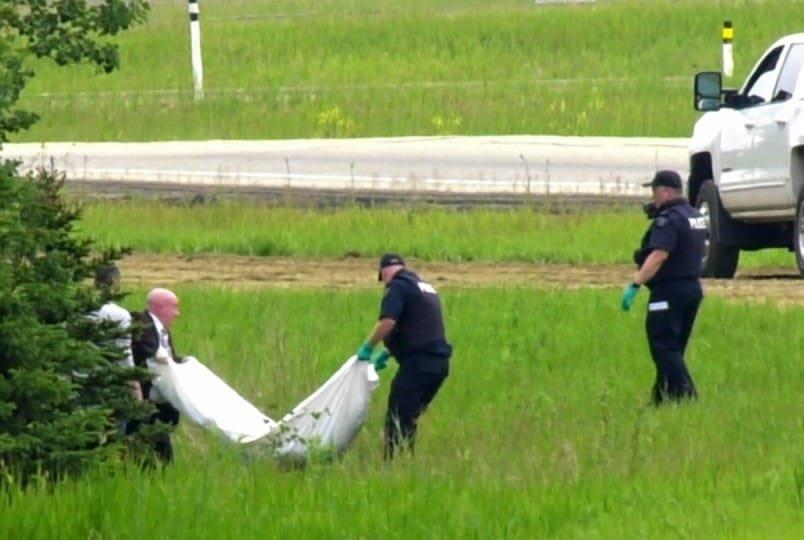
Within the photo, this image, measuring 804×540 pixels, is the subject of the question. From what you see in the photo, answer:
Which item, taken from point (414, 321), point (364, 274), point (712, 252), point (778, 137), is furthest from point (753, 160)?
point (414, 321)

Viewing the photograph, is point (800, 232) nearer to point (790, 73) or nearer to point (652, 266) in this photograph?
point (790, 73)

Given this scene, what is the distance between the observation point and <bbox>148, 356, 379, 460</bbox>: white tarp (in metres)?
14.1

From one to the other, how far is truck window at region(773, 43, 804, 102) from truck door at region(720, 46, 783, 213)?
12 cm

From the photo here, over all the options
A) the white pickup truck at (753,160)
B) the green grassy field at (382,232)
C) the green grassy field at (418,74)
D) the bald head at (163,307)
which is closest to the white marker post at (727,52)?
the green grassy field at (418,74)

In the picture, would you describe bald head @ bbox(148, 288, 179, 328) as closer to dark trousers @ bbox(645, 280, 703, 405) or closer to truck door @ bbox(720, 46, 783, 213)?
dark trousers @ bbox(645, 280, 703, 405)

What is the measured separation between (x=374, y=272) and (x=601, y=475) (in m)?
10.3

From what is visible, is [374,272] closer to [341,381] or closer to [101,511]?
[341,381]

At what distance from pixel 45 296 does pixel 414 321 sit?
3054mm

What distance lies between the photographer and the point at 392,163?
104ft

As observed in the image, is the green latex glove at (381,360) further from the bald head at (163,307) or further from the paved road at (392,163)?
the paved road at (392,163)

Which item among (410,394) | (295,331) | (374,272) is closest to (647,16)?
(374,272)

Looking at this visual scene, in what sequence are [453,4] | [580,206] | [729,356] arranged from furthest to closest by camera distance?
[453,4]
[580,206]
[729,356]

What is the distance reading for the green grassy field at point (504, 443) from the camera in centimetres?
1145

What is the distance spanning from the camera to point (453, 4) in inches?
1986
